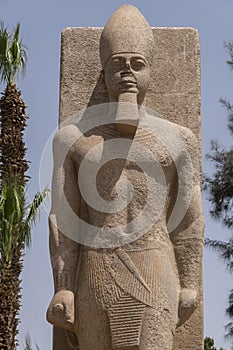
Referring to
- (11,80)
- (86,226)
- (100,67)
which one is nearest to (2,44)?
(11,80)

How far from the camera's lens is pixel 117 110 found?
5781 mm

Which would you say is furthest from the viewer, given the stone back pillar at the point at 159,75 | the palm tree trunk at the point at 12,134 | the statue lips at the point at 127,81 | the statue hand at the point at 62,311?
the palm tree trunk at the point at 12,134

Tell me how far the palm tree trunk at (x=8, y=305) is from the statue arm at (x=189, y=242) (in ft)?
25.5

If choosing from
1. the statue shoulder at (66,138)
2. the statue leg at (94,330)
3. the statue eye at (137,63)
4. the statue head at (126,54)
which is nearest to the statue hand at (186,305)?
the statue leg at (94,330)

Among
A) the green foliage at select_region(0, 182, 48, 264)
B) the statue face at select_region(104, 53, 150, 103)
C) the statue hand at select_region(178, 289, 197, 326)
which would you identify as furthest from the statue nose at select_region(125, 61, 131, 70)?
the green foliage at select_region(0, 182, 48, 264)

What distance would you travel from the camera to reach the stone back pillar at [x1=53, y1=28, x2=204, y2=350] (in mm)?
6355

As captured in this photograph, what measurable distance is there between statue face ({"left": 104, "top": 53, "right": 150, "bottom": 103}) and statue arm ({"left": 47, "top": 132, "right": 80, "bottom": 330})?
0.50 m

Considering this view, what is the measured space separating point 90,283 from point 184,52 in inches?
78.6

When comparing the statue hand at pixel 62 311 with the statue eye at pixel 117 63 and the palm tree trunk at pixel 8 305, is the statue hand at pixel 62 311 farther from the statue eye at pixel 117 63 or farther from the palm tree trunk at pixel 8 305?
the palm tree trunk at pixel 8 305

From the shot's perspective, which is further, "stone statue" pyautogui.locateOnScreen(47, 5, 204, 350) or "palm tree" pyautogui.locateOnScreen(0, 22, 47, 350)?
"palm tree" pyautogui.locateOnScreen(0, 22, 47, 350)

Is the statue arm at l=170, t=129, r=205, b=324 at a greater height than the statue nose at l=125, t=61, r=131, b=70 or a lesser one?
lesser

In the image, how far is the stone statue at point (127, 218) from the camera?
17.6 ft

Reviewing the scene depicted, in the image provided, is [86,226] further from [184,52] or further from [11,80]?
[11,80]

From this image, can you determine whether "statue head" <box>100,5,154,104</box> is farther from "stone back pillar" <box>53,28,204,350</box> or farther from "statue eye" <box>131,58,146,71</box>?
"stone back pillar" <box>53,28,204,350</box>
